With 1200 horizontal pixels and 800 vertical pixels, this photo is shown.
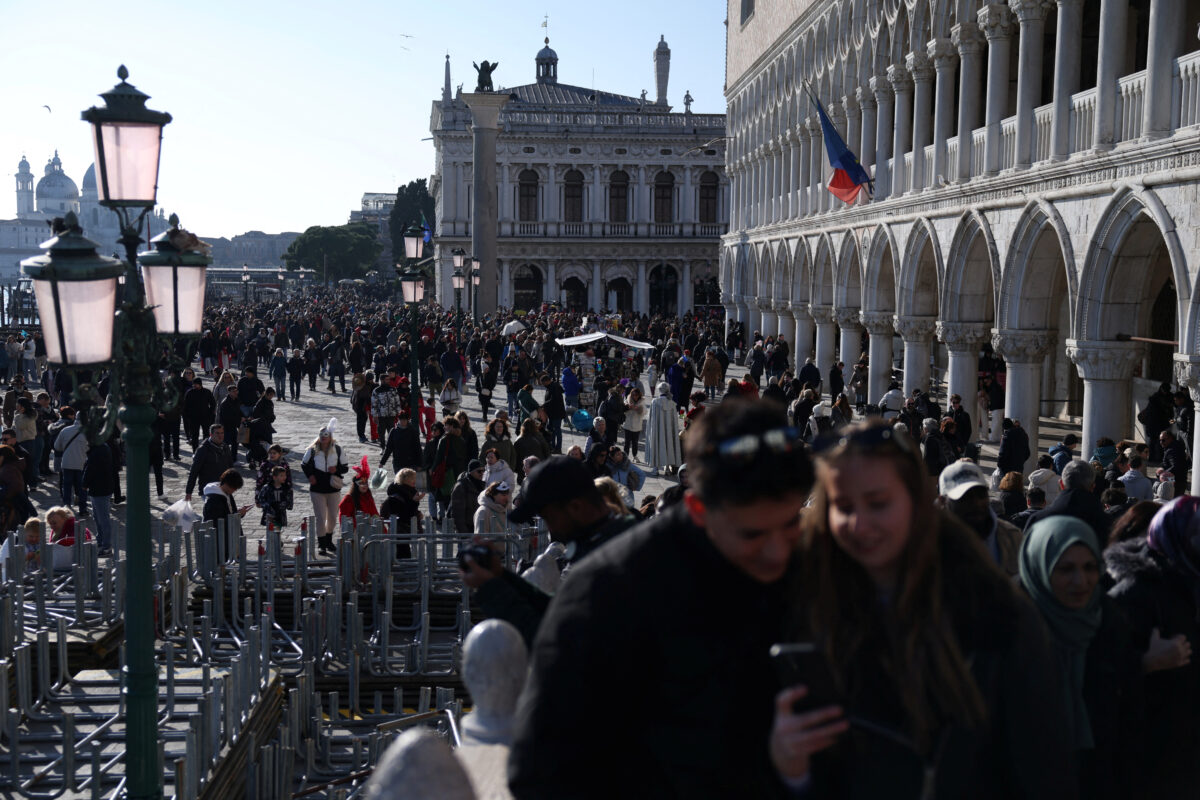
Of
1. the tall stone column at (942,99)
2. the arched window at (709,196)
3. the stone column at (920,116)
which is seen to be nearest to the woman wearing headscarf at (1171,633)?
the tall stone column at (942,99)

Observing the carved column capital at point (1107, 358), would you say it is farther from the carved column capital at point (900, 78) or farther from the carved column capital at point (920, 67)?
→ the carved column capital at point (900, 78)

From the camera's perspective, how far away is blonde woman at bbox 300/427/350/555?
40.4ft

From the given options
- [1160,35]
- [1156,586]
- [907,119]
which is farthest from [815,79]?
[1156,586]

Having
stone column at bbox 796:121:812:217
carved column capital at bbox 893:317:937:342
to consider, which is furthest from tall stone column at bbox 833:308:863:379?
carved column capital at bbox 893:317:937:342

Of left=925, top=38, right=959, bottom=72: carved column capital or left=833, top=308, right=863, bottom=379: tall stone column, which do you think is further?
left=833, top=308, right=863, bottom=379: tall stone column

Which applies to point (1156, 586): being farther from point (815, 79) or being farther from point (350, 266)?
point (350, 266)

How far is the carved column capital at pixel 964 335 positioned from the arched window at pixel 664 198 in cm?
4501

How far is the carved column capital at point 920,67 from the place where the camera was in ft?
69.9

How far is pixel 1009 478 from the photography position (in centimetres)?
966

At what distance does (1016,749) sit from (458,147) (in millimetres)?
60722

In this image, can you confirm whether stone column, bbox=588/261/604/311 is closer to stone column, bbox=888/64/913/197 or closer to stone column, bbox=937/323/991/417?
stone column, bbox=888/64/913/197

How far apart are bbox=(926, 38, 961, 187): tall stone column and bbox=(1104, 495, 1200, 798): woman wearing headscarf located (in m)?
17.1

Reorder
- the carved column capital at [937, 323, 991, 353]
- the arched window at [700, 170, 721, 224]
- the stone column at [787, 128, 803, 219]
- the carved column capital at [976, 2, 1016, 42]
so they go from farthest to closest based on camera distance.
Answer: the arched window at [700, 170, 721, 224]
the stone column at [787, 128, 803, 219]
the carved column capital at [937, 323, 991, 353]
the carved column capital at [976, 2, 1016, 42]

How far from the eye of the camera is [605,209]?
63.7 metres
